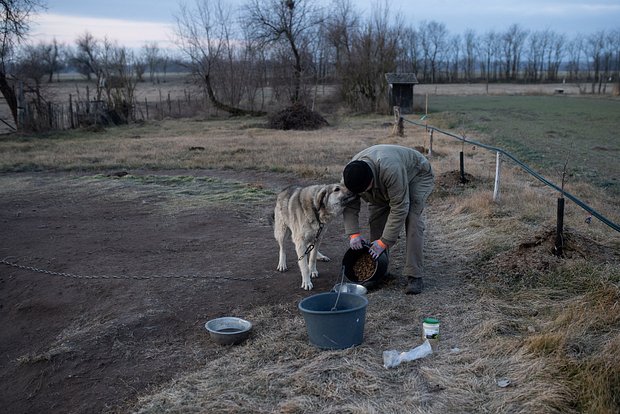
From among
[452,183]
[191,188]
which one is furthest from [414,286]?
[191,188]

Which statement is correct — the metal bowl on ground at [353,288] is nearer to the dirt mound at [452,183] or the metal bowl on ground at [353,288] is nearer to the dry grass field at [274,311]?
the dry grass field at [274,311]

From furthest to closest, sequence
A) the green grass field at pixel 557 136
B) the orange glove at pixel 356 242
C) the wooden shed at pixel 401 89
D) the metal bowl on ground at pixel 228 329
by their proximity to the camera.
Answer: the wooden shed at pixel 401 89, the green grass field at pixel 557 136, the orange glove at pixel 356 242, the metal bowl on ground at pixel 228 329

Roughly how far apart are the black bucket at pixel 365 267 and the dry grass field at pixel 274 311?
0.77 ft

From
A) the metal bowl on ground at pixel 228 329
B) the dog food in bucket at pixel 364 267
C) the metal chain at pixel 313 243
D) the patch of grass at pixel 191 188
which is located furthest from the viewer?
the patch of grass at pixel 191 188

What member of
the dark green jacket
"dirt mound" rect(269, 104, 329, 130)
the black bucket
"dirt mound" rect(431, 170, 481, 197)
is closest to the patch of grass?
"dirt mound" rect(431, 170, 481, 197)

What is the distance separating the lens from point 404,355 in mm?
4668

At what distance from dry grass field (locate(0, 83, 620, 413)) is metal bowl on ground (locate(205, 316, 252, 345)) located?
0.37 feet

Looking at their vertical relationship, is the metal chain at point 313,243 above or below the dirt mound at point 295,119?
below

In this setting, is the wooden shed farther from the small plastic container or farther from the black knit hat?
the small plastic container

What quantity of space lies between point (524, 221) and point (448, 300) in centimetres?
301

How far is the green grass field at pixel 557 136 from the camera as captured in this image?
1497 cm

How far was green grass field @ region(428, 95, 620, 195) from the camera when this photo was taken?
1497cm

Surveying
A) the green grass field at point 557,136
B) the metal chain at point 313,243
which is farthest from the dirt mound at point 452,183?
the metal chain at point 313,243

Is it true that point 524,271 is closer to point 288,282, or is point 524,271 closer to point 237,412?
point 288,282
